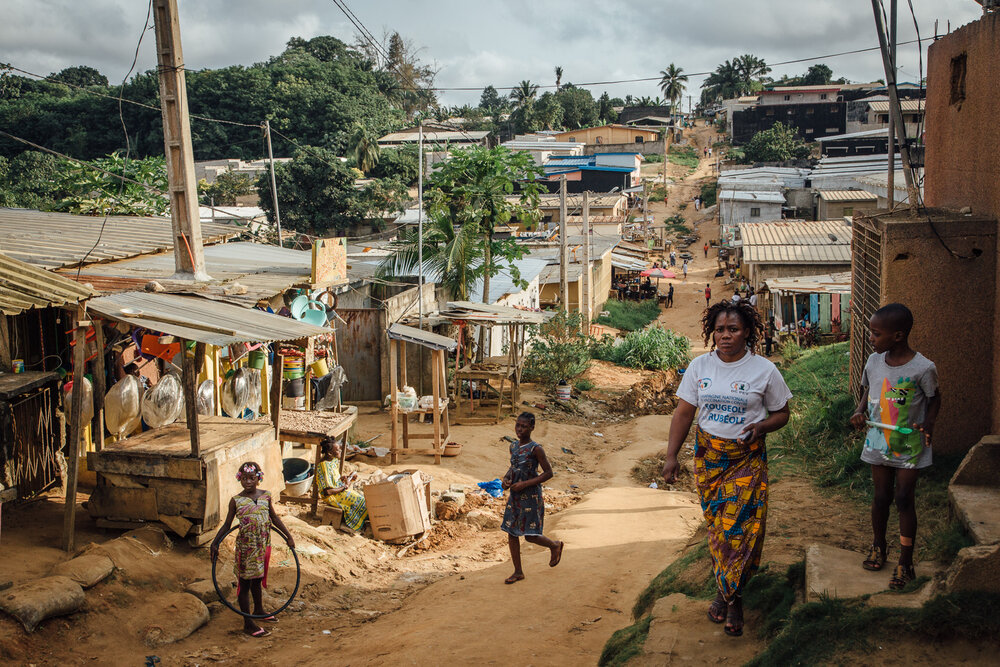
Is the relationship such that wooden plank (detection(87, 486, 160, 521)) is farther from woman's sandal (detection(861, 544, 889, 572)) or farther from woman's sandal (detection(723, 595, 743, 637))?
woman's sandal (detection(861, 544, 889, 572))

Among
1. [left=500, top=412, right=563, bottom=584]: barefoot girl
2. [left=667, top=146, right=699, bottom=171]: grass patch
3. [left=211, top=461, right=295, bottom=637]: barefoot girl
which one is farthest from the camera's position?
[left=667, top=146, right=699, bottom=171]: grass patch

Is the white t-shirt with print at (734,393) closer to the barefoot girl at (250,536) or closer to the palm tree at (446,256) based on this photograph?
the barefoot girl at (250,536)

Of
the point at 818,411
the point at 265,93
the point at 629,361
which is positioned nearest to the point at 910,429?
the point at 818,411

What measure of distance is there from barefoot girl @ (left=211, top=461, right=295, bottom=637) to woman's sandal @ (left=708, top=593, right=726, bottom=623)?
9.96 feet

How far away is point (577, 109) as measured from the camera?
73.6m

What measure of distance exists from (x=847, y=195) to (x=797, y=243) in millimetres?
13041

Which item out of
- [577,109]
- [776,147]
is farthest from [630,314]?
[577,109]

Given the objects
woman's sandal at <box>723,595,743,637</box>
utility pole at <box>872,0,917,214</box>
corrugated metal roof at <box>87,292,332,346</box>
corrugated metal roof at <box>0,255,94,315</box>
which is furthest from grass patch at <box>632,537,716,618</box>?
corrugated metal roof at <box>0,255,94,315</box>

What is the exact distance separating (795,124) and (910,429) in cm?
6084

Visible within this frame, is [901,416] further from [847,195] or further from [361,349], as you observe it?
[847,195]

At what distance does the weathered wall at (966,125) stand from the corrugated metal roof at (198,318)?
224 inches

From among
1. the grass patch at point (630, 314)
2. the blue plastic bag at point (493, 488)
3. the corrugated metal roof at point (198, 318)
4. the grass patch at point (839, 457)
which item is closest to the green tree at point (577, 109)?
the grass patch at point (630, 314)

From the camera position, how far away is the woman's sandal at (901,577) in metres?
3.92

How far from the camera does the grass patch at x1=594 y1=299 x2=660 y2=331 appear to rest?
94.1ft
